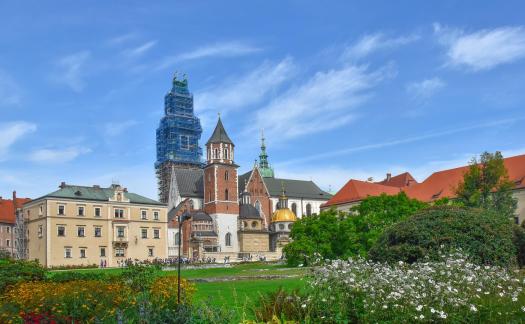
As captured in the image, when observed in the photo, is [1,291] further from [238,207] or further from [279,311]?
[238,207]

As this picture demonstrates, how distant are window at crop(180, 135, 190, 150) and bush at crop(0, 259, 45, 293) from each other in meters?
88.5

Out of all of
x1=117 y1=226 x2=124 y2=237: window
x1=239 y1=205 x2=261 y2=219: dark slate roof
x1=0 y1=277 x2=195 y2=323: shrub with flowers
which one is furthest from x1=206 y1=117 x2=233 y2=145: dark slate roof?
x1=0 y1=277 x2=195 y2=323: shrub with flowers

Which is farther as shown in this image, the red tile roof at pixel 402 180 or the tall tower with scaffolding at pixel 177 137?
the tall tower with scaffolding at pixel 177 137

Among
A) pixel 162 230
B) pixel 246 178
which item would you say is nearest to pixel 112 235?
pixel 162 230

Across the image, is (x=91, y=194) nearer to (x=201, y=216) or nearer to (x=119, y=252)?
(x=119, y=252)

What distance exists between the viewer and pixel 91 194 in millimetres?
67312

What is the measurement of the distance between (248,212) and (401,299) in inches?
2962

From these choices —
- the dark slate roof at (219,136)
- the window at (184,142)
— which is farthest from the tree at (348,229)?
the window at (184,142)

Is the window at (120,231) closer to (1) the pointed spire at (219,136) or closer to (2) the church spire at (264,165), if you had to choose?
(1) the pointed spire at (219,136)

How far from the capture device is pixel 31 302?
1181 centimetres

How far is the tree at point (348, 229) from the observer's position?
41156mm

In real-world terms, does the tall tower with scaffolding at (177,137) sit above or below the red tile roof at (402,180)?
above

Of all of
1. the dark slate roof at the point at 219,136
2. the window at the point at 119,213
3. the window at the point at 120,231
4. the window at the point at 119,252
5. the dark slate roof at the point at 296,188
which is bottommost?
the window at the point at 119,252

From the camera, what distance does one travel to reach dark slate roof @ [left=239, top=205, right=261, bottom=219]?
83.4 meters
